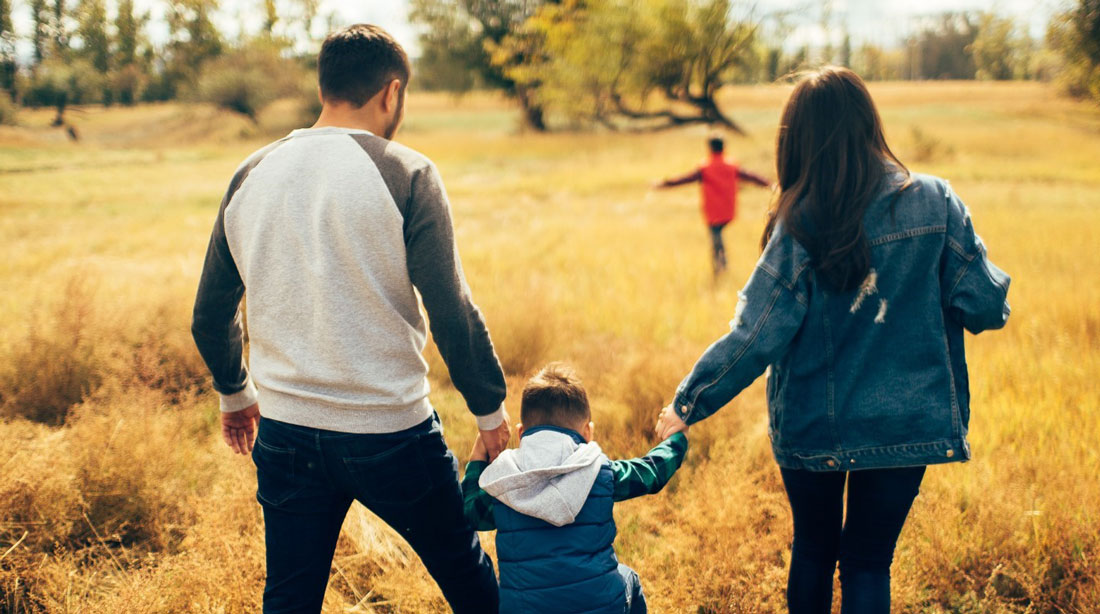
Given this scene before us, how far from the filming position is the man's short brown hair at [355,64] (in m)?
1.83

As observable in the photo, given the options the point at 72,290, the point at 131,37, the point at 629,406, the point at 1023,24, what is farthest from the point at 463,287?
the point at 131,37

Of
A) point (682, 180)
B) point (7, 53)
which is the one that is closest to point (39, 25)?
point (7, 53)

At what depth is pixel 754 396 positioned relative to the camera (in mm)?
4734

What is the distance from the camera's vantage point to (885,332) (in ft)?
6.60

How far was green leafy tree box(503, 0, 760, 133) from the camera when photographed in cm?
2595

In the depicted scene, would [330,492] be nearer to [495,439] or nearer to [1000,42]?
[495,439]

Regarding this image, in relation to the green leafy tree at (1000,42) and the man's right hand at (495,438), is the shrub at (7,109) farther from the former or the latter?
the green leafy tree at (1000,42)

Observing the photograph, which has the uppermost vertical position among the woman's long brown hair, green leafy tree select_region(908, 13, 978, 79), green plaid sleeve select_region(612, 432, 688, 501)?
green leafy tree select_region(908, 13, 978, 79)

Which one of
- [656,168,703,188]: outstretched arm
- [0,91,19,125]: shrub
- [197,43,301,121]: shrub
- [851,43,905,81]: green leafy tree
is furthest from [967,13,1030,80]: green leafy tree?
[197,43,301,121]: shrub

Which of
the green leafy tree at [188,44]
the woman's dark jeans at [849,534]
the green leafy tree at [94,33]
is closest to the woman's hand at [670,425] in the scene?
the woman's dark jeans at [849,534]

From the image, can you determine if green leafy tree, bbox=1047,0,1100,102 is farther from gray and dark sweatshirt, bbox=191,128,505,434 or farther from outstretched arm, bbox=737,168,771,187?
gray and dark sweatshirt, bbox=191,128,505,434

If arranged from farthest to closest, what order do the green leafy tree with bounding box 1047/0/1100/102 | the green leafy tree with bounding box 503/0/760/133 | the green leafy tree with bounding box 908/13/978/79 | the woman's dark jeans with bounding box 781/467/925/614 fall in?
the green leafy tree with bounding box 908/13/978/79 < the green leafy tree with bounding box 503/0/760/133 < the green leafy tree with bounding box 1047/0/1100/102 < the woman's dark jeans with bounding box 781/467/925/614

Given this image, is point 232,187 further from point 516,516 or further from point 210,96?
point 210,96

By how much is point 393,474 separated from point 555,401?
0.47 metres
